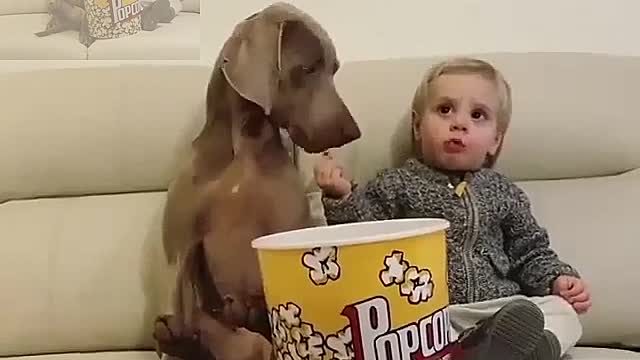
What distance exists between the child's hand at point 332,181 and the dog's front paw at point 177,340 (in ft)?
0.90

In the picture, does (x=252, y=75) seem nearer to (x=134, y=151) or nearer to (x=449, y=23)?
(x=134, y=151)

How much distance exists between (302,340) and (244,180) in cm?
31

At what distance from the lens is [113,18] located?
1668 mm

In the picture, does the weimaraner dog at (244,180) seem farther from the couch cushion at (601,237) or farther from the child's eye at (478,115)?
the couch cushion at (601,237)

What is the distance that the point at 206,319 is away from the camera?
1.21m

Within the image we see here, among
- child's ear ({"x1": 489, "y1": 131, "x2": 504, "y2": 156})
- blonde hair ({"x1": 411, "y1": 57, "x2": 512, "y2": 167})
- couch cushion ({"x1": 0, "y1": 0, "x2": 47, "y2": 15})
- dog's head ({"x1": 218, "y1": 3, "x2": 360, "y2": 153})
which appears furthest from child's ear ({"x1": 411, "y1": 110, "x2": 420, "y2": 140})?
couch cushion ({"x1": 0, "y1": 0, "x2": 47, "y2": 15})

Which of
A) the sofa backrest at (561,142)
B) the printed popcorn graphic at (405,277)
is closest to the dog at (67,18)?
the sofa backrest at (561,142)

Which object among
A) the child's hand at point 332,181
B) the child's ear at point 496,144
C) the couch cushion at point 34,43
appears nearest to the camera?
the child's hand at point 332,181

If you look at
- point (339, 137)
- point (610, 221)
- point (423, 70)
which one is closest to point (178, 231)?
point (339, 137)

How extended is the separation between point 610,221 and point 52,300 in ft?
2.71

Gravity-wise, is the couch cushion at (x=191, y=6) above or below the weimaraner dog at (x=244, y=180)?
above

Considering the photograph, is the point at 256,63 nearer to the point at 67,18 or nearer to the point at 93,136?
the point at 93,136

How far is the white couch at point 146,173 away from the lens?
142 centimetres

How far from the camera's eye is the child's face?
1403mm
